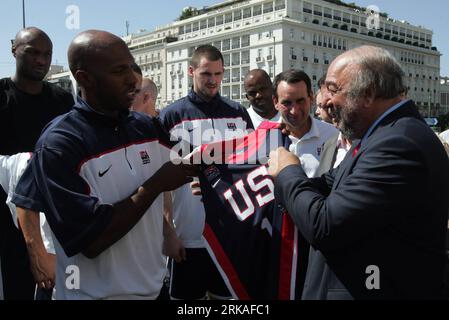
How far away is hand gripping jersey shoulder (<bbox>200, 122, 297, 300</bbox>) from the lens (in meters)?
2.91

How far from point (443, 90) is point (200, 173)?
11639 cm

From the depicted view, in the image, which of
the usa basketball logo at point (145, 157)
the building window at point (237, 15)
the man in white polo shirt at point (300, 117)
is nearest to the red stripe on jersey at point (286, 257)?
the usa basketball logo at point (145, 157)

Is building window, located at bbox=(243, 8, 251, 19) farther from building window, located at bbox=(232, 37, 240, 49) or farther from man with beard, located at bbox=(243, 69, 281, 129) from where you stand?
man with beard, located at bbox=(243, 69, 281, 129)

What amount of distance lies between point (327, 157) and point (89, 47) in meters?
1.97

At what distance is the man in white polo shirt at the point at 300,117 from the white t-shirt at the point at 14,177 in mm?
2020

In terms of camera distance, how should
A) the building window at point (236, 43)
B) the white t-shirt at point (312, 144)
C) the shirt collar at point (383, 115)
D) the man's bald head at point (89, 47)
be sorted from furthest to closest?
the building window at point (236, 43), the white t-shirt at point (312, 144), the man's bald head at point (89, 47), the shirt collar at point (383, 115)

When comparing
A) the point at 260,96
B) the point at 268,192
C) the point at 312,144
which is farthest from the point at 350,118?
the point at 260,96

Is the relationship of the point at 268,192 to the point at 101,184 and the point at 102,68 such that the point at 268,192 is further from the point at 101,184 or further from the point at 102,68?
the point at 102,68

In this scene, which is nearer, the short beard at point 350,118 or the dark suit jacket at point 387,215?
the dark suit jacket at point 387,215

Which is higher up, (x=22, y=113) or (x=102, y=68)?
(x=102, y=68)

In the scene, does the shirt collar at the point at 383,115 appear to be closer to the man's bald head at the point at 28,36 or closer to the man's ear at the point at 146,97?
the man's bald head at the point at 28,36

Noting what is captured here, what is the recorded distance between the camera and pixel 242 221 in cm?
294

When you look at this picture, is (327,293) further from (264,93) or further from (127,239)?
(264,93)

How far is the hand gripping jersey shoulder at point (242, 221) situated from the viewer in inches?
115
